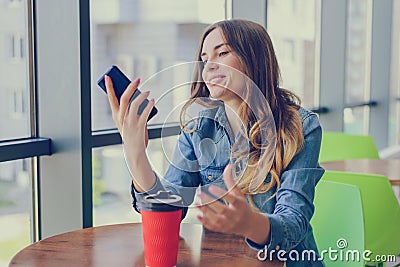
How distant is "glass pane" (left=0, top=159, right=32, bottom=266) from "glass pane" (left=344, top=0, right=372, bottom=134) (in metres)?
3.65

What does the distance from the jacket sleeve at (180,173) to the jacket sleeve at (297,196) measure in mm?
214

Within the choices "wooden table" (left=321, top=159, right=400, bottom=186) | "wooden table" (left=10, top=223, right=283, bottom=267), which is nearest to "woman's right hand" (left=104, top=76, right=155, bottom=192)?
"wooden table" (left=10, top=223, right=283, bottom=267)

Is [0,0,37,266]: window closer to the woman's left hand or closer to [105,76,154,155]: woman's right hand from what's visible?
[105,76,154,155]: woman's right hand

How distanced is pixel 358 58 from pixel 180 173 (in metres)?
4.66

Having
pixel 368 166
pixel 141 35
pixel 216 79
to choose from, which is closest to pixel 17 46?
pixel 141 35

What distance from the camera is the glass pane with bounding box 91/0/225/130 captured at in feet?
9.36

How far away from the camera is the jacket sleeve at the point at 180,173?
149 cm

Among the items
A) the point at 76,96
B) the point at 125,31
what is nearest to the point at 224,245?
the point at 76,96

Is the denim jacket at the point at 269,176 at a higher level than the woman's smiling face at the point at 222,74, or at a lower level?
lower

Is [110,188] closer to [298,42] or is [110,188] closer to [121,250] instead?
[121,250]

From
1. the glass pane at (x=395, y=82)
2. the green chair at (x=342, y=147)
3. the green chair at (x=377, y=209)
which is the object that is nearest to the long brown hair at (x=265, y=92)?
the green chair at (x=377, y=209)

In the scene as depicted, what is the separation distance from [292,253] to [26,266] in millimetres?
635

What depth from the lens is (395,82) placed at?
6652 mm

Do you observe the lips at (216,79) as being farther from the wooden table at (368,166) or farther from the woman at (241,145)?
the wooden table at (368,166)
